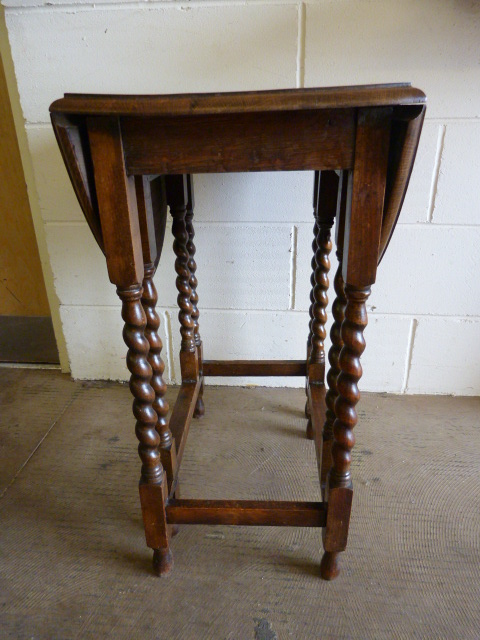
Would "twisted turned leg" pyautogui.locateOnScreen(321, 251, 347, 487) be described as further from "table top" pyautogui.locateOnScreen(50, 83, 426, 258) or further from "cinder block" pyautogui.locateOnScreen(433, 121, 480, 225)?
"cinder block" pyautogui.locateOnScreen(433, 121, 480, 225)

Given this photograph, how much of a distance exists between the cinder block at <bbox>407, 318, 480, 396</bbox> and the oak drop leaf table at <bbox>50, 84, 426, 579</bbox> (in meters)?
0.74

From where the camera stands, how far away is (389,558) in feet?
3.54

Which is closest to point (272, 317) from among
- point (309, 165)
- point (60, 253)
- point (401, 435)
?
point (401, 435)

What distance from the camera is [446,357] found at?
1662 millimetres

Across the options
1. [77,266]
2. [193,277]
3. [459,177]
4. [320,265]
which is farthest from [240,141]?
[77,266]

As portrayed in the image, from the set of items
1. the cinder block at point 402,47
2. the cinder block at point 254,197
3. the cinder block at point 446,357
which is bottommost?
the cinder block at point 446,357

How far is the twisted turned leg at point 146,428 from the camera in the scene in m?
0.88

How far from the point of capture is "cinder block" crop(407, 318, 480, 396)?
162 centimetres

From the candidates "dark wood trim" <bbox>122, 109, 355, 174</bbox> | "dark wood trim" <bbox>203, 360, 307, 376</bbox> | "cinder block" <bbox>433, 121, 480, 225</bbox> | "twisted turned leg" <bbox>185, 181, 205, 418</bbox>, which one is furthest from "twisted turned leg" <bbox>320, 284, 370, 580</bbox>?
"cinder block" <bbox>433, 121, 480, 225</bbox>

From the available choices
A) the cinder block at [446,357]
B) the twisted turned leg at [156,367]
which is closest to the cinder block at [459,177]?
the cinder block at [446,357]

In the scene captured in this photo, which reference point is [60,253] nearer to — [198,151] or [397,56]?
[198,151]

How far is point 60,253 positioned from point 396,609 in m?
1.49

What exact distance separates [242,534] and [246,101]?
1008 mm

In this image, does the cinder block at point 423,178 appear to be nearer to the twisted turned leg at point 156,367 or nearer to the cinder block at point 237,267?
the cinder block at point 237,267
